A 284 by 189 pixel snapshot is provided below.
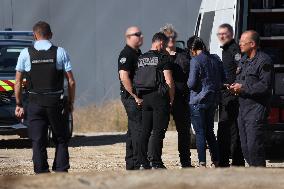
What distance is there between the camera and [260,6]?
12.0 metres

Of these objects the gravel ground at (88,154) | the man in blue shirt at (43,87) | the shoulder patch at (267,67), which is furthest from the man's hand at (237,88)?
the gravel ground at (88,154)

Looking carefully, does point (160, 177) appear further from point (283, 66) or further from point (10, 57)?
point (10, 57)

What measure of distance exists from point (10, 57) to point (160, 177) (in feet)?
36.4

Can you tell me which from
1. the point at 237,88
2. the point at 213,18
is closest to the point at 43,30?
the point at 237,88

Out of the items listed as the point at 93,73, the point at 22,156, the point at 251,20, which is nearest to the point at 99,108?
the point at 93,73

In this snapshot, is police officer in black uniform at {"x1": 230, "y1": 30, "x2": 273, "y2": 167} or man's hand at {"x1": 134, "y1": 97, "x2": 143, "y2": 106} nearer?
police officer in black uniform at {"x1": 230, "y1": 30, "x2": 273, "y2": 167}

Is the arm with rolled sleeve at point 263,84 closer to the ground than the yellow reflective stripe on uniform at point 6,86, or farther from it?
farther from it

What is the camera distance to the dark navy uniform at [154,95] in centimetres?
1034

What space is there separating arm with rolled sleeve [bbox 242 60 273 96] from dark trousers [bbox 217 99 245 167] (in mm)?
1582

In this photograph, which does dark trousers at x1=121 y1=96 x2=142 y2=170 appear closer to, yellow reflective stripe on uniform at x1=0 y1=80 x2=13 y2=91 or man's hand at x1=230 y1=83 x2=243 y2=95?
man's hand at x1=230 y1=83 x2=243 y2=95

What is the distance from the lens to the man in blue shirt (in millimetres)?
9531

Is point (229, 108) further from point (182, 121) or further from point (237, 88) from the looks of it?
point (237, 88)

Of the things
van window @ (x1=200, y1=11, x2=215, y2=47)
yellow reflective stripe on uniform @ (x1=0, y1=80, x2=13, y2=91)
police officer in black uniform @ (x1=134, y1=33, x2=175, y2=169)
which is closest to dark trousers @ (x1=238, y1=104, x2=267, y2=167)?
police officer in black uniform @ (x1=134, y1=33, x2=175, y2=169)

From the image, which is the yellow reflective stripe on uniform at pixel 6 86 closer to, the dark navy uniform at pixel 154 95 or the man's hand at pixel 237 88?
the dark navy uniform at pixel 154 95
